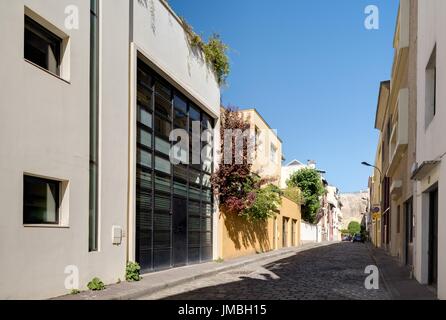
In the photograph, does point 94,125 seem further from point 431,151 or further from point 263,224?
point 263,224

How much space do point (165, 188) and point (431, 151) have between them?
7.58 m

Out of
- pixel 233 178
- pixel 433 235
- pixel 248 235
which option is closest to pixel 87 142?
pixel 433 235

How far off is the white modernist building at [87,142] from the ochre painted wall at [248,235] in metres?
4.09

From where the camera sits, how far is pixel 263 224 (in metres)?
26.5

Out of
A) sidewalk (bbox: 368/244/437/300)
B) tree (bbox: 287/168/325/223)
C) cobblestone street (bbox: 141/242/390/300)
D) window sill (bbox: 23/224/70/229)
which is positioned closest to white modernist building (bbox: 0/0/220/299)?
window sill (bbox: 23/224/70/229)

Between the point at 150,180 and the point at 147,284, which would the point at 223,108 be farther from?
the point at 147,284

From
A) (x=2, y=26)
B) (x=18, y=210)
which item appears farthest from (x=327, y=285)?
(x=2, y=26)

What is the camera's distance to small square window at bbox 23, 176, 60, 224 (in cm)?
795

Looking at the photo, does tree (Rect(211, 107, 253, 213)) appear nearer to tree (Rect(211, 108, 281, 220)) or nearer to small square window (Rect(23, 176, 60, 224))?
tree (Rect(211, 108, 281, 220))

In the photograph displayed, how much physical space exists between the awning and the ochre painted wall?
9297mm

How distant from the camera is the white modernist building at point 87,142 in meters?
7.52

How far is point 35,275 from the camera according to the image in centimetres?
781

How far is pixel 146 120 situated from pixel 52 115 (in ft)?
15.0

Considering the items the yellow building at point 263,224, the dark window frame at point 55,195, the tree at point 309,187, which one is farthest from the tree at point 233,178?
the tree at point 309,187
